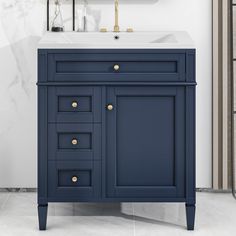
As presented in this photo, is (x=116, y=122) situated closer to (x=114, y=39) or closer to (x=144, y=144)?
(x=144, y=144)

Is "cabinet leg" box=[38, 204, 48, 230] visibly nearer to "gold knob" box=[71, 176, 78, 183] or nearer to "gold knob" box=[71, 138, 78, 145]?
"gold knob" box=[71, 176, 78, 183]

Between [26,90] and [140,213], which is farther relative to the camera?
[26,90]

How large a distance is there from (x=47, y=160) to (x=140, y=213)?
0.64m

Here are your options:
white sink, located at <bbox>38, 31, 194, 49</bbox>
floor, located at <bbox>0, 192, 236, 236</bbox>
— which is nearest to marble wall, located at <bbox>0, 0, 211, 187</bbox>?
white sink, located at <bbox>38, 31, 194, 49</bbox>

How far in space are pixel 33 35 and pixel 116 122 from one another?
37.7 inches

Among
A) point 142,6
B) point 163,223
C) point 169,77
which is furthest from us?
point 142,6

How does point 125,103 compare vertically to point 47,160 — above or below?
above

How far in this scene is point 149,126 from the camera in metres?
2.81

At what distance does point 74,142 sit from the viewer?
9.15ft

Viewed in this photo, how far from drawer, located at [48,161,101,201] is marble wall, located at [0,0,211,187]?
73 cm

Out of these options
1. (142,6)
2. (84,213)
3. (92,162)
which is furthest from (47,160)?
Answer: (142,6)

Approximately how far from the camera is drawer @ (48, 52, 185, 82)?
2752 mm

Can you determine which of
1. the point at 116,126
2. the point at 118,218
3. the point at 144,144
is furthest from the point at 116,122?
the point at 118,218

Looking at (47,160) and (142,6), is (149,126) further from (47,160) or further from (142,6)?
(142,6)
